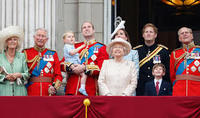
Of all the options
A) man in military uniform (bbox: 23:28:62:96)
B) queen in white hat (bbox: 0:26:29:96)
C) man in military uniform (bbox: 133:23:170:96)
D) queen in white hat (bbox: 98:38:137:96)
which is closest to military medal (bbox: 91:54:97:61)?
queen in white hat (bbox: 98:38:137:96)

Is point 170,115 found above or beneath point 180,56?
beneath

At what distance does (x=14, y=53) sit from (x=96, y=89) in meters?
1.41

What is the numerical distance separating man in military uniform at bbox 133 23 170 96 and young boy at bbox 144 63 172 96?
15 centimetres

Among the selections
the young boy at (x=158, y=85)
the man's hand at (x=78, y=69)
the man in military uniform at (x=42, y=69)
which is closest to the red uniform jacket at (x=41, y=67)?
the man in military uniform at (x=42, y=69)

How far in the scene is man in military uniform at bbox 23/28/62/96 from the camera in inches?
316

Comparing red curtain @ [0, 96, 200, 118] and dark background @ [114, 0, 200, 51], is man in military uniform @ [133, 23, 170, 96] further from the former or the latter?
dark background @ [114, 0, 200, 51]

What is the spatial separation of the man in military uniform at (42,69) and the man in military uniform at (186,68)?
6.00 feet

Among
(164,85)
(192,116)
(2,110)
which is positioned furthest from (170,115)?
(2,110)

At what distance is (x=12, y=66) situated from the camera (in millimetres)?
7879

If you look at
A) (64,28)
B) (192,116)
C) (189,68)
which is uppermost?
(64,28)

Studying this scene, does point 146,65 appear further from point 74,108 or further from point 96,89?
point 74,108

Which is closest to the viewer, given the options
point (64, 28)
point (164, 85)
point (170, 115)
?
point (170, 115)

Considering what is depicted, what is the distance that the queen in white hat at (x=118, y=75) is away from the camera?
7561 mm

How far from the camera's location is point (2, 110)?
695 cm
